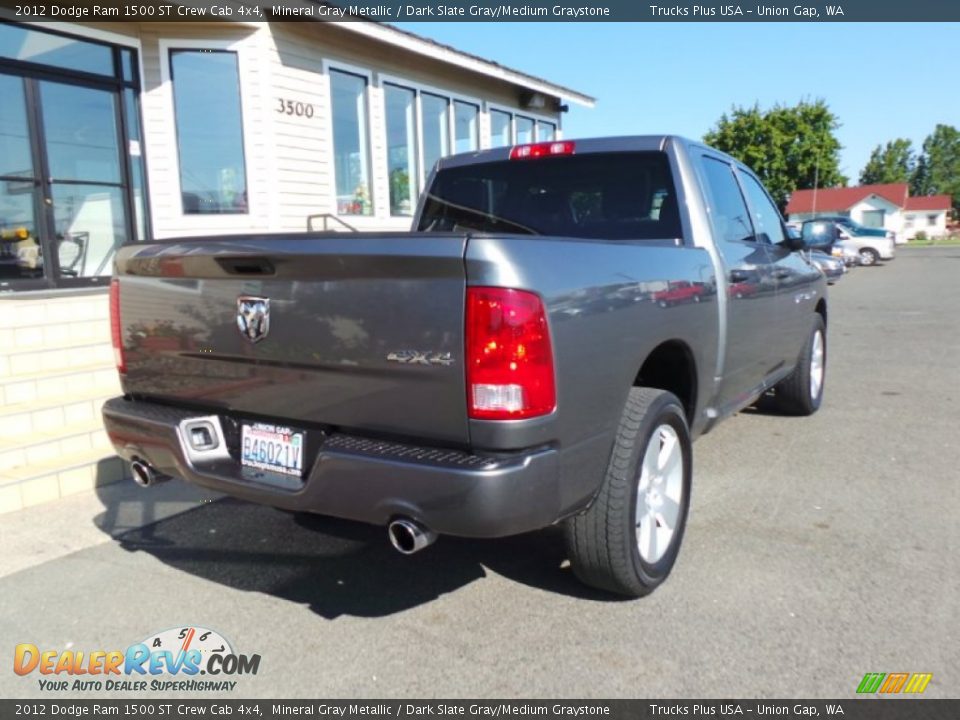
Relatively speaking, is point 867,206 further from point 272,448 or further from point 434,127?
point 272,448

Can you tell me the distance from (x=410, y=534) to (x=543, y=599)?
A: 93 cm

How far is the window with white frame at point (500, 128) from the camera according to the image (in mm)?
12602

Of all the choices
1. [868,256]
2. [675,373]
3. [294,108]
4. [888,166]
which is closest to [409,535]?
[675,373]

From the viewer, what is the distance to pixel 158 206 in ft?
27.0

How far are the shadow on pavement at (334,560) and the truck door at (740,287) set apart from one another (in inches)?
50.0

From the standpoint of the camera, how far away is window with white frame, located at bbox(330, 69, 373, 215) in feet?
32.1

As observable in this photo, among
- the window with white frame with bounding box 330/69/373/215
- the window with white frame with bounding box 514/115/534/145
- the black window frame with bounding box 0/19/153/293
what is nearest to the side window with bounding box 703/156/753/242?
the black window frame with bounding box 0/19/153/293

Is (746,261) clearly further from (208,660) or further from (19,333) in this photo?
(19,333)

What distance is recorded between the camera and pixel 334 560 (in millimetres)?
3428

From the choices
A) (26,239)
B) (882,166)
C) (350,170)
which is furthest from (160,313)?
(882,166)

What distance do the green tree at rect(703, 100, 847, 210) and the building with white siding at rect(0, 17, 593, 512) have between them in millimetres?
45953

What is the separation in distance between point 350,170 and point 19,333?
17.6ft

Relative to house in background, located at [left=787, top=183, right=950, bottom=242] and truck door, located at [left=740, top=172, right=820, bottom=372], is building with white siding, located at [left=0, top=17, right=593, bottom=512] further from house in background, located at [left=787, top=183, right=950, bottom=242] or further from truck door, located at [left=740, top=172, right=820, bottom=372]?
house in background, located at [left=787, top=183, right=950, bottom=242]

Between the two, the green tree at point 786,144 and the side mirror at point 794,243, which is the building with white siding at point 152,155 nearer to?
the side mirror at point 794,243
